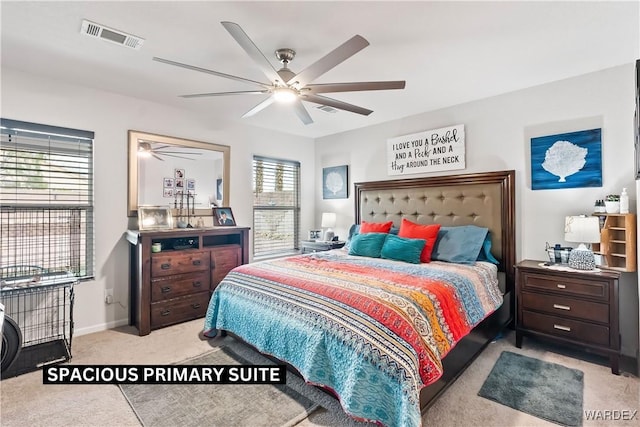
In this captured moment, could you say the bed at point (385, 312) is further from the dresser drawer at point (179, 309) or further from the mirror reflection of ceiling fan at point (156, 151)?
the mirror reflection of ceiling fan at point (156, 151)

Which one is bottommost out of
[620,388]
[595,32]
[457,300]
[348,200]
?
[620,388]

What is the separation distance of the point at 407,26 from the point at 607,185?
230 centimetres

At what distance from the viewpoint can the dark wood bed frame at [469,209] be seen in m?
2.75

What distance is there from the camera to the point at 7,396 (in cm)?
212

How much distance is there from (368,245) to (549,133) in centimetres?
212

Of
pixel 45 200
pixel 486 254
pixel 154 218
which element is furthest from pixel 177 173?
pixel 486 254

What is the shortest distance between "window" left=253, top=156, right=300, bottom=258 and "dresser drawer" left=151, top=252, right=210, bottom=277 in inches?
44.6

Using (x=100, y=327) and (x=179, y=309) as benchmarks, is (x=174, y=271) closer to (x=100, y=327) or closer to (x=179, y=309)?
(x=179, y=309)

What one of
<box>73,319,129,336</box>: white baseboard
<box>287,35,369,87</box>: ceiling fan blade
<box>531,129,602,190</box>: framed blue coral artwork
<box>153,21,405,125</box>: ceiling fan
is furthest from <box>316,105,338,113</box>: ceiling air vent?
<box>73,319,129,336</box>: white baseboard

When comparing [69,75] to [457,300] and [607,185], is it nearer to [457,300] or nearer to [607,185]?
[457,300]

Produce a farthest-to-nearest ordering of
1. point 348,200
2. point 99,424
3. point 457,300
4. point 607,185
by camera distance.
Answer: point 348,200
point 607,185
point 457,300
point 99,424

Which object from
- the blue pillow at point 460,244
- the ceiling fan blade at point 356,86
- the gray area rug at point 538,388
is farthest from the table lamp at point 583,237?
the ceiling fan blade at point 356,86

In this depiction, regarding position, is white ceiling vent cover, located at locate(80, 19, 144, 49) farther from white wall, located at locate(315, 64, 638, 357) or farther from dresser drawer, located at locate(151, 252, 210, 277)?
white wall, located at locate(315, 64, 638, 357)

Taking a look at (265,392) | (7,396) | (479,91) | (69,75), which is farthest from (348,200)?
(7,396)
